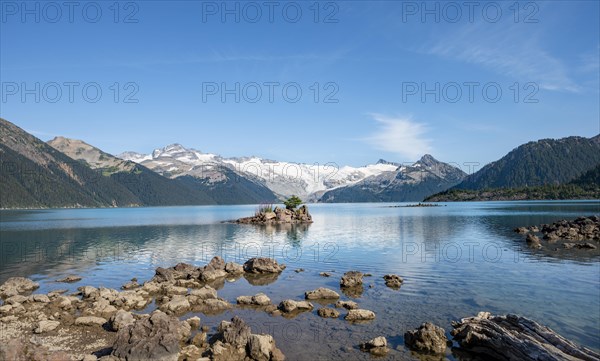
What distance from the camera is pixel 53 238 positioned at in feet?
335

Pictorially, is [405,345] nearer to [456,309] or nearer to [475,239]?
[456,309]

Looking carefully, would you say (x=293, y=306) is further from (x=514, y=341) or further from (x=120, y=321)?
(x=514, y=341)

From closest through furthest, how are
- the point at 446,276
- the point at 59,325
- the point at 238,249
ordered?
the point at 59,325 < the point at 446,276 < the point at 238,249

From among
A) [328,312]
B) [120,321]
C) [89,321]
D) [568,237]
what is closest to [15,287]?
[89,321]

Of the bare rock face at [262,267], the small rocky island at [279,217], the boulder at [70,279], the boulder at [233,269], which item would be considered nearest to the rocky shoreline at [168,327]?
the boulder at [70,279]

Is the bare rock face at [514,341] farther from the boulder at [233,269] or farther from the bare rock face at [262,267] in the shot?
the boulder at [233,269]

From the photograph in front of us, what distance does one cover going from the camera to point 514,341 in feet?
73.6

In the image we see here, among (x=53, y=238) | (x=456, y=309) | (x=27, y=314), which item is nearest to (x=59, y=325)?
(x=27, y=314)

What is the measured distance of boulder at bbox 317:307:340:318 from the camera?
32216 mm

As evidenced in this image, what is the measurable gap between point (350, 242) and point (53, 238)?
250 ft

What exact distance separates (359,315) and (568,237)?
236 feet

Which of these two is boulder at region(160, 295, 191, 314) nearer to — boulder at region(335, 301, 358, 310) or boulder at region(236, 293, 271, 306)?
boulder at region(236, 293, 271, 306)

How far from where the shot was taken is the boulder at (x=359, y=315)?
103 feet

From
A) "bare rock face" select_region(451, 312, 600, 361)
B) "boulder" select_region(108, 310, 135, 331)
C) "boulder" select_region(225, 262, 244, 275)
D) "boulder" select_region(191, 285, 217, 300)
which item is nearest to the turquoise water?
"boulder" select_region(191, 285, 217, 300)
